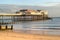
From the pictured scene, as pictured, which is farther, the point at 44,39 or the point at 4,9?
the point at 4,9

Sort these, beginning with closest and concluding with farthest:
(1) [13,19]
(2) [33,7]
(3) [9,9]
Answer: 1. (3) [9,9]
2. (2) [33,7]
3. (1) [13,19]

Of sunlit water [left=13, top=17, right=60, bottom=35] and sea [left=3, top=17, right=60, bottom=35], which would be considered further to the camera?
sunlit water [left=13, top=17, right=60, bottom=35]

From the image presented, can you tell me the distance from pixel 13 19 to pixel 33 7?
8.21ft

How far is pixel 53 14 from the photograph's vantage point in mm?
7410

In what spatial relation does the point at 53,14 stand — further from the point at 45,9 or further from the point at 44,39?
the point at 44,39

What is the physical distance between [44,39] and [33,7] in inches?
146

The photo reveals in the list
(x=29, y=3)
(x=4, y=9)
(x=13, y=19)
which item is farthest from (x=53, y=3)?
(x=13, y=19)

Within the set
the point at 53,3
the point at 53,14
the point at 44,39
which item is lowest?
the point at 44,39

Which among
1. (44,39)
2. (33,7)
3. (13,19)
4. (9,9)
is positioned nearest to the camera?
(44,39)

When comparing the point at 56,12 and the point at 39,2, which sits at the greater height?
the point at 39,2

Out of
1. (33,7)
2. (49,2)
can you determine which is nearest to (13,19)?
(33,7)

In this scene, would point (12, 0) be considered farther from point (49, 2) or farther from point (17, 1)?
point (49, 2)

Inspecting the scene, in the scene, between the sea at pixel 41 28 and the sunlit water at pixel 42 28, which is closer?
the sea at pixel 41 28

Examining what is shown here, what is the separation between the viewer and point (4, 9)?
739cm
